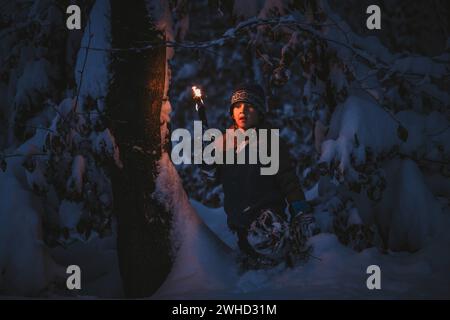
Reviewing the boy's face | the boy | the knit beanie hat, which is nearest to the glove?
the boy

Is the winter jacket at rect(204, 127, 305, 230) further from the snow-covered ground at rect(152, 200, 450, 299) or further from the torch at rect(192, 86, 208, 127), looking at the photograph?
the torch at rect(192, 86, 208, 127)

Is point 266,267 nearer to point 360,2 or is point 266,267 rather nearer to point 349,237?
point 349,237

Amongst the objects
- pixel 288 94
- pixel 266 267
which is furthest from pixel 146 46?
pixel 288 94

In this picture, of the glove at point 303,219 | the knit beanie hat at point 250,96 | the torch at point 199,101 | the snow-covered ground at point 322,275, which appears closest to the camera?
the snow-covered ground at point 322,275

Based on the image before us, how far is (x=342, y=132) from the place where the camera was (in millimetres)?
4719

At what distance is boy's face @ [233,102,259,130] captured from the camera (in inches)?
205

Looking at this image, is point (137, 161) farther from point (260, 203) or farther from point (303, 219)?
point (303, 219)

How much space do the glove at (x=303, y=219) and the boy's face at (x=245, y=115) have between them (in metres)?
0.99

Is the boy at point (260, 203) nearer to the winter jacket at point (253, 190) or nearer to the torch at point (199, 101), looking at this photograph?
the winter jacket at point (253, 190)

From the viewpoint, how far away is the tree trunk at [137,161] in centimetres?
477

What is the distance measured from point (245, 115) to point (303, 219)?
126 cm

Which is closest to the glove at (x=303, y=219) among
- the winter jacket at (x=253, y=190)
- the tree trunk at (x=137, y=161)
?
the winter jacket at (x=253, y=190)

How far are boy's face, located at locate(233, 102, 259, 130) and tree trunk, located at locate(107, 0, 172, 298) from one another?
0.87 metres
